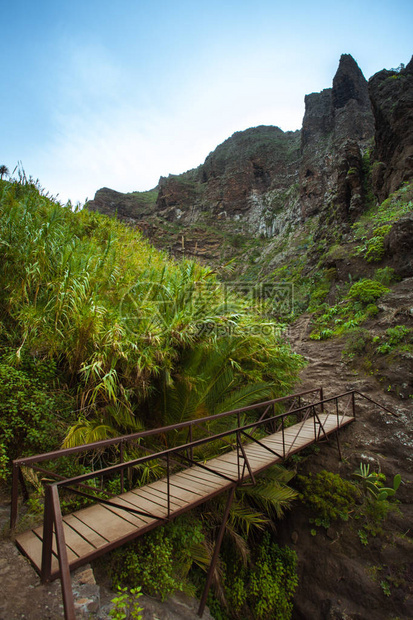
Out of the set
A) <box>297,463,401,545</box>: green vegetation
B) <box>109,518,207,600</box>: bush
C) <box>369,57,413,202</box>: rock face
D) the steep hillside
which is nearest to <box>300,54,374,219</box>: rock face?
the steep hillside

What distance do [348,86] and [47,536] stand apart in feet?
126

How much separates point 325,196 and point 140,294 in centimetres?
2374

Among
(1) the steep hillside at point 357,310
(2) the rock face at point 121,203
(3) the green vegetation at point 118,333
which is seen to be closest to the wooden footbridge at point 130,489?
(3) the green vegetation at point 118,333

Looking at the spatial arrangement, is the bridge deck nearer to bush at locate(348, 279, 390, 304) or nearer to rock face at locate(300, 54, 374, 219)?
bush at locate(348, 279, 390, 304)

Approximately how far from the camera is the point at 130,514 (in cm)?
262

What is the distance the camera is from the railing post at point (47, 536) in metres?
1.77

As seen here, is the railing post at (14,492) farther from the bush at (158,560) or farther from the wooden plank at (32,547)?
the bush at (158,560)

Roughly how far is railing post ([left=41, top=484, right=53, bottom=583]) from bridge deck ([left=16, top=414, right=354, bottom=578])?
0.20 feet

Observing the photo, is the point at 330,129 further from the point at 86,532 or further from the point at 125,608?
the point at 125,608

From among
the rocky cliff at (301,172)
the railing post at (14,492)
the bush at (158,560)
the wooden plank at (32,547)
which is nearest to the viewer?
the wooden plank at (32,547)

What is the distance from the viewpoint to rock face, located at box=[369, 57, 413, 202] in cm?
1137

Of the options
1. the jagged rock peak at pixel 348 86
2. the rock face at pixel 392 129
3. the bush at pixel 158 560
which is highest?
the jagged rock peak at pixel 348 86

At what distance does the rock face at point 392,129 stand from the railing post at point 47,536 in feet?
44.8

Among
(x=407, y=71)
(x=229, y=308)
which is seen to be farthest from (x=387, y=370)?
(x=407, y=71)
